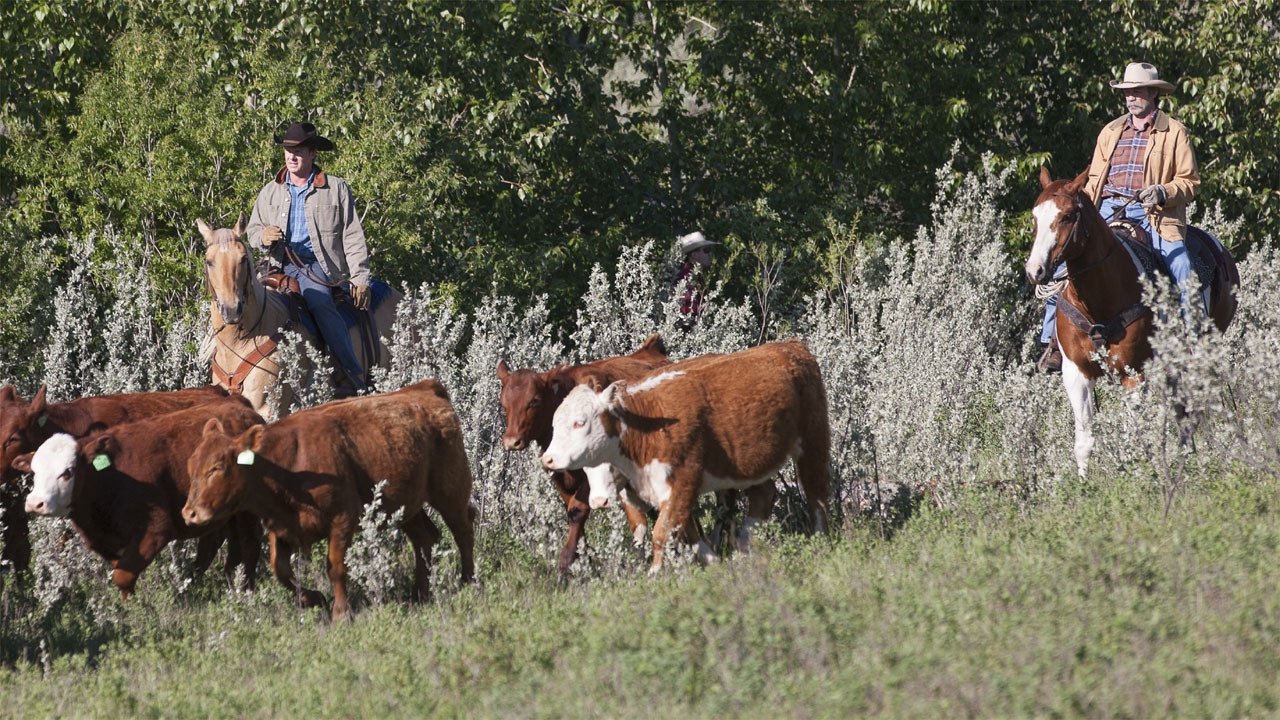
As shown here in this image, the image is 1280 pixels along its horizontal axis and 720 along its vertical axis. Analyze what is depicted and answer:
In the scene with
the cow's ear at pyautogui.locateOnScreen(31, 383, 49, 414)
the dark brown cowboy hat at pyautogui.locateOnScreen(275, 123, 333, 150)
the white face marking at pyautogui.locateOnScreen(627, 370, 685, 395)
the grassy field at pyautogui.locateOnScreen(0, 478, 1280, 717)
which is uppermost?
the dark brown cowboy hat at pyautogui.locateOnScreen(275, 123, 333, 150)

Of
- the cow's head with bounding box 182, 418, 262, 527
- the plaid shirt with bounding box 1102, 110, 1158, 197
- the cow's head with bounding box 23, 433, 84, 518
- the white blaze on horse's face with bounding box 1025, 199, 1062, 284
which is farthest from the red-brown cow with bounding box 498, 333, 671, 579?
the plaid shirt with bounding box 1102, 110, 1158, 197

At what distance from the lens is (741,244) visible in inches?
812

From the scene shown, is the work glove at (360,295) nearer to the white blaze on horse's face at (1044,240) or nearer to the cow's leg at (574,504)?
the cow's leg at (574,504)

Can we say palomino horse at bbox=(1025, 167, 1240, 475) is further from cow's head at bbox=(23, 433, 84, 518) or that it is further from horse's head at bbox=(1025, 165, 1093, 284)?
cow's head at bbox=(23, 433, 84, 518)

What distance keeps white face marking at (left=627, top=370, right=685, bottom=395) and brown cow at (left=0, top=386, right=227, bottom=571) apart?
3.07m

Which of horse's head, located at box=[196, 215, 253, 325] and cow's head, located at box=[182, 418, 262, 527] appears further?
horse's head, located at box=[196, 215, 253, 325]

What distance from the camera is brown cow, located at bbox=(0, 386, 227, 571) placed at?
34.6 feet

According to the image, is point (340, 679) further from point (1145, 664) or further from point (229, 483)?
point (1145, 664)

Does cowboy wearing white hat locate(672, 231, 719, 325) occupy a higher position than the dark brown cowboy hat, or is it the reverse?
the dark brown cowboy hat

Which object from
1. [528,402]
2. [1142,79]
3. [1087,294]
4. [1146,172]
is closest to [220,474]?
[528,402]

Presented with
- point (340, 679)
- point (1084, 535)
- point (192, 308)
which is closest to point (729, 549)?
point (1084, 535)

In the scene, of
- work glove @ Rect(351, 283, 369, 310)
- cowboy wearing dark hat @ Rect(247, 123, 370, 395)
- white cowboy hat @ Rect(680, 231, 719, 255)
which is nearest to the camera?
cowboy wearing dark hat @ Rect(247, 123, 370, 395)

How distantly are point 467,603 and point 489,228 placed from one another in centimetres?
1171

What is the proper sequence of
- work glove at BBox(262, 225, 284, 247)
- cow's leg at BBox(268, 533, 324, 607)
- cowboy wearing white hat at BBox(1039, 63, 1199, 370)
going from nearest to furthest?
1. cow's leg at BBox(268, 533, 324, 607)
2. cowboy wearing white hat at BBox(1039, 63, 1199, 370)
3. work glove at BBox(262, 225, 284, 247)
